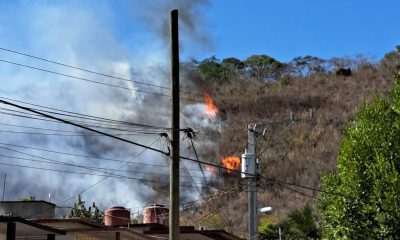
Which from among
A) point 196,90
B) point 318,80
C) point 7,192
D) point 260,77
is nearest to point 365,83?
point 318,80

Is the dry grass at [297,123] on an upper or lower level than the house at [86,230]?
upper

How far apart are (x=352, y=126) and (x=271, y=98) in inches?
5461

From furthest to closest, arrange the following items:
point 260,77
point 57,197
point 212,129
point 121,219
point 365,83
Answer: point 260,77
point 365,83
point 212,129
point 57,197
point 121,219

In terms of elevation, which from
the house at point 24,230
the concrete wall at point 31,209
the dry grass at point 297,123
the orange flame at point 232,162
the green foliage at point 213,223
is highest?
the dry grass at point 297,123

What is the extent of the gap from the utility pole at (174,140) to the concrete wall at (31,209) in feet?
55.4

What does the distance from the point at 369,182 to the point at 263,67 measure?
527 ft

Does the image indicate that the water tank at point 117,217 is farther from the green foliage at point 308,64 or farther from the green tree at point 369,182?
the green foliage at point 308,64

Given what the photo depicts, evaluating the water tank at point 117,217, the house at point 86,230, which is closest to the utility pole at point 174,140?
the house at point 86,230

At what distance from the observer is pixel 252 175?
33.0m

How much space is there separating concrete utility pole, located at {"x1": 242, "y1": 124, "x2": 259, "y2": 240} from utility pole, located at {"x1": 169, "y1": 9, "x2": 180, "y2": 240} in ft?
35.3

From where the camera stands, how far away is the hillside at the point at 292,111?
140 metres

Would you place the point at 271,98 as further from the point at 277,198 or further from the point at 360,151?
the point at 360,151

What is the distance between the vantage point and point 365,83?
175125mm

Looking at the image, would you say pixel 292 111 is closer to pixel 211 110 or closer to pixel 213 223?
pixel 211 110
